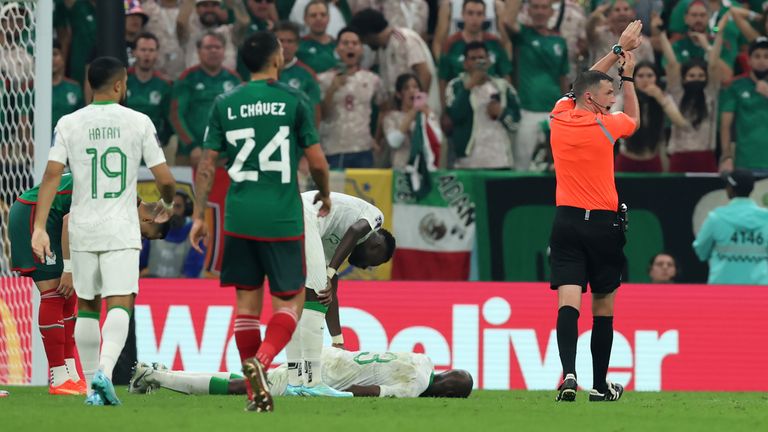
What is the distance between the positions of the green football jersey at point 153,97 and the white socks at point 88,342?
24.0ft

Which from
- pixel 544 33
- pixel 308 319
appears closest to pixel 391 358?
pixel 308 319

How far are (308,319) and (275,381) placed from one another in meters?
0.50

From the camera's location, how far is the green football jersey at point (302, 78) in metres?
16.7

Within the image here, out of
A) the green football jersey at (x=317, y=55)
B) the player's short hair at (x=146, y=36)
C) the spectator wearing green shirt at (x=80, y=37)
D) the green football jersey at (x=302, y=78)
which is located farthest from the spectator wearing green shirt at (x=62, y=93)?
the green football jersey at (x=317, y=55)

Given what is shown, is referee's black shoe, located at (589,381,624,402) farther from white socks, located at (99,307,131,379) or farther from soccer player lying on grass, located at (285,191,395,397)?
white socks, located at (99,307,131,379)

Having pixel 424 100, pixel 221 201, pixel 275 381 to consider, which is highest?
pixel 424 100

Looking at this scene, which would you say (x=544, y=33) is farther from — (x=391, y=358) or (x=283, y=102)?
(x=283, y=102)

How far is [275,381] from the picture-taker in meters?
10.5

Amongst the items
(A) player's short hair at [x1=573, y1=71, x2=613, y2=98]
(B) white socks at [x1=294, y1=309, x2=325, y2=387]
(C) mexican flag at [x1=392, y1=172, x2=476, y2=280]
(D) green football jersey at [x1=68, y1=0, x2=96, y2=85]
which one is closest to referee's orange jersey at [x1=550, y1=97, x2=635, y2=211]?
(A) player's short hair at [x1=573, y1=71, x2=613, y2=98]

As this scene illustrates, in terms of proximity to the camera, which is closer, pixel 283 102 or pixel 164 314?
pixel 283 102

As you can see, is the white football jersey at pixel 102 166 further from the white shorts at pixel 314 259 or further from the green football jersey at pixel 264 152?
the white shorts at pixel 314 259

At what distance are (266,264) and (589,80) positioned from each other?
104 inches

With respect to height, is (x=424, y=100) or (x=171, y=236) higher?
(x=424, y=100)

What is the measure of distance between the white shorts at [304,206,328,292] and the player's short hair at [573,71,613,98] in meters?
2.11
